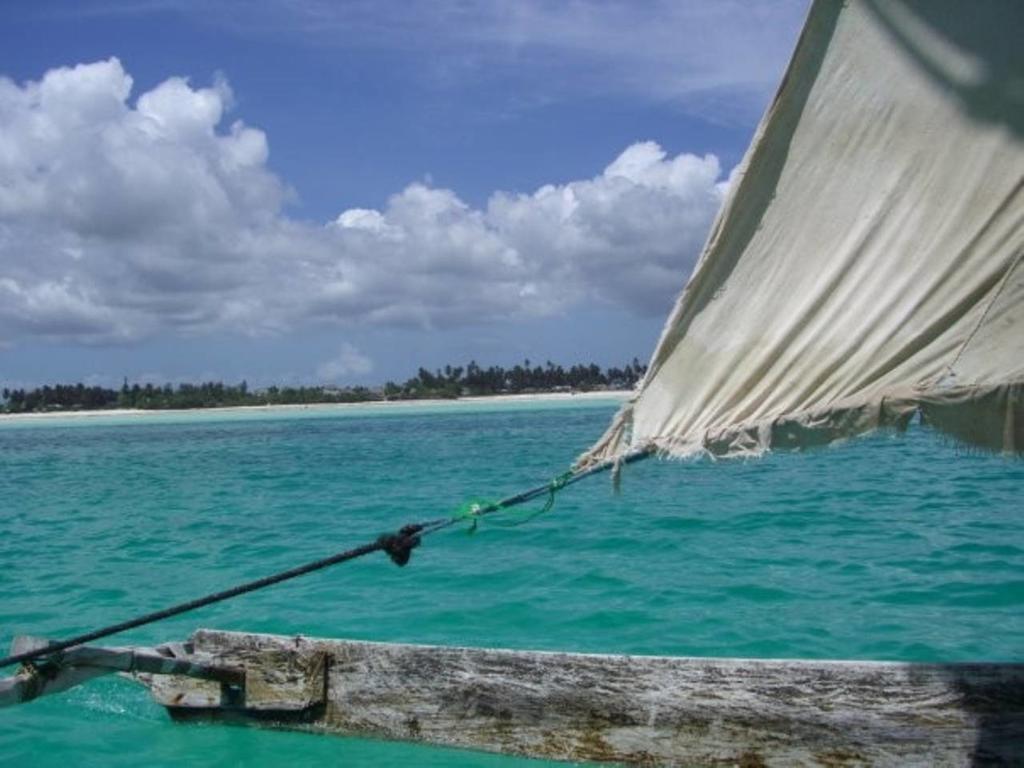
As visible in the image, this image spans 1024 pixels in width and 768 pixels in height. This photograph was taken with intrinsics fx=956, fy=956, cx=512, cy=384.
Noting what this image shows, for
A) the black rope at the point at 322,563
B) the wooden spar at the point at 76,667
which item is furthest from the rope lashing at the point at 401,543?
the wooden spar at the point at 76,667

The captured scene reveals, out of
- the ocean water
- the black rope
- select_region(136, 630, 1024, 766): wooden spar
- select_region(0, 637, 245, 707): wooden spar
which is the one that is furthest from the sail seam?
select_region(0, 637, 245, 707): wooden spar

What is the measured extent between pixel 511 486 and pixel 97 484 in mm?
15657

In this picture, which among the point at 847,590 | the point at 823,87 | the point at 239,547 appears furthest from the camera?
the point at 239,547

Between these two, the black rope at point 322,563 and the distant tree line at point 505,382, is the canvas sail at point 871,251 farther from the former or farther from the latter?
the distant tree line at point 505,382

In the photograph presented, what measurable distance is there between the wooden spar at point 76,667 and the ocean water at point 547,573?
0.87 metres

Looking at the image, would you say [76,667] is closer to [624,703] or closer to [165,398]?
[624,703]

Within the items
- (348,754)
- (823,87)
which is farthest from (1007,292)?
(348,754)

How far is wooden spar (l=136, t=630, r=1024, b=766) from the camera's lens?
5293 mm

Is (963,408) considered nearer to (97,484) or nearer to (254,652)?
(254,652)

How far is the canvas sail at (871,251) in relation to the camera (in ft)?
11.5

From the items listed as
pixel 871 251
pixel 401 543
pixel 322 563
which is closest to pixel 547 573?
pixel 401 543

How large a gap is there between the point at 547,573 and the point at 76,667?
26.6ft

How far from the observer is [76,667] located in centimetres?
574

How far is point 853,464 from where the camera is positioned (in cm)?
2578
